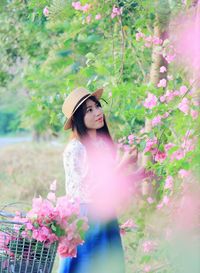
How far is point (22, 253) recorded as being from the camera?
464 centimetres

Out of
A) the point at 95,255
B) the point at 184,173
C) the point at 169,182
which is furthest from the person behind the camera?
the point at 95,255

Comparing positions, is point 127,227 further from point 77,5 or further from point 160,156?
point 77,5

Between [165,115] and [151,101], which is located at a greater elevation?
[151,101]

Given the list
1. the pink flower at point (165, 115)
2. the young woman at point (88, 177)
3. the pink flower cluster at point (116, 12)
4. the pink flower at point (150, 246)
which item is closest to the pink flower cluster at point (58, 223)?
the young woman at point (88, 177)

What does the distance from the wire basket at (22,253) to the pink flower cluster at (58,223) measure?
3 centimetres

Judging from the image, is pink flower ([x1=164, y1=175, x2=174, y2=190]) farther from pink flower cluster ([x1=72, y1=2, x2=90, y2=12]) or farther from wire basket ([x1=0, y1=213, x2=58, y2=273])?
pink flower cluster ([x1=72, y1=2, x2=90, y2=12])

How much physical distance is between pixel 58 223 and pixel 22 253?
0.25 m

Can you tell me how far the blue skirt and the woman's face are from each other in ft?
1.94

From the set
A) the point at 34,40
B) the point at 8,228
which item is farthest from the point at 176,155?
the point at 34,40

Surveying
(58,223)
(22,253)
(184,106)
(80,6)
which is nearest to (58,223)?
(58,223)

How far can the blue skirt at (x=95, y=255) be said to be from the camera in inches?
211

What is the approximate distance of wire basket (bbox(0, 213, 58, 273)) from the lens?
183 inches

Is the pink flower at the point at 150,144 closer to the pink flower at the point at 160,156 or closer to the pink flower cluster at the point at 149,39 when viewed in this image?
the pink flower at the point at 160,156

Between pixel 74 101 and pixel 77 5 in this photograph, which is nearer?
pixel 74 101
